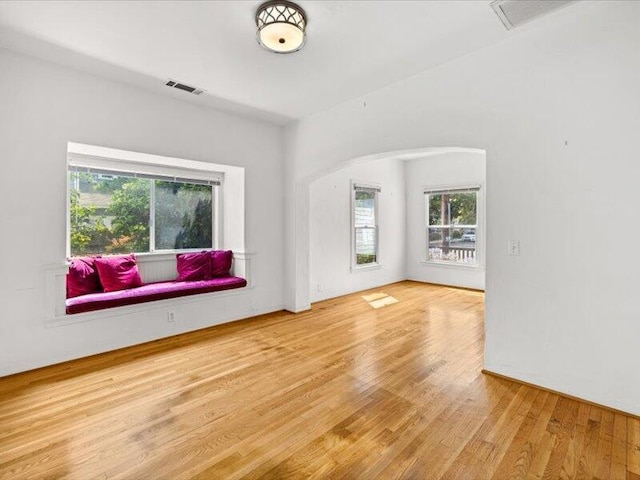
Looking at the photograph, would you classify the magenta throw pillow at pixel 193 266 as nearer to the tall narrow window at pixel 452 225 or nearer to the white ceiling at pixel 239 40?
the white ceiling at pixel 239 40

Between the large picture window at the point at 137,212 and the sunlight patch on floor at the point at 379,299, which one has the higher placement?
the large picture window at the point at 137,212

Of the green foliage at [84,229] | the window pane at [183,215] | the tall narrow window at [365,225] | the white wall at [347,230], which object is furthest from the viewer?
the tall narrow window at [365,225]

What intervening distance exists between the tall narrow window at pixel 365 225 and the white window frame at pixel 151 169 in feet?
8.42

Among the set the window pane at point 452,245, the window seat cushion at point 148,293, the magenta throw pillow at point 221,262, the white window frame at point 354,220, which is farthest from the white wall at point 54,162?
the window pane at point 452,245

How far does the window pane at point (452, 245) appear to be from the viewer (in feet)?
21.2

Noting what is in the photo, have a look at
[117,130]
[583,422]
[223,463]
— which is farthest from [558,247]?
[117,130]

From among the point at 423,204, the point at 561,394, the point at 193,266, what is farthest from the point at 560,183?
the point at 423,204

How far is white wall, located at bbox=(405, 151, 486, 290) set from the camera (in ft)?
20.5

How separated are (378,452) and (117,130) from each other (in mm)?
3721

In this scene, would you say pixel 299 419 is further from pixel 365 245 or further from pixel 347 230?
pixel 365 245

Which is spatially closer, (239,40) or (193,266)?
(239,40)

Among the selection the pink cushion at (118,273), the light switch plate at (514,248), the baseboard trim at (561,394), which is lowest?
the baseboard trim at (561,394)

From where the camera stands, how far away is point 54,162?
9.91 feet

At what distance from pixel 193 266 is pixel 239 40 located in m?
2.90
